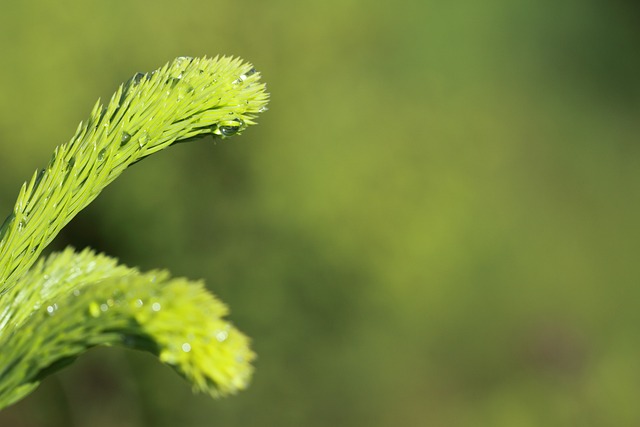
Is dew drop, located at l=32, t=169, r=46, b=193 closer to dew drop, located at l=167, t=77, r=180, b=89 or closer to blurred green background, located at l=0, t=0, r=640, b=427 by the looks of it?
dew drop, located at l=167, t=77, r=180, b=89

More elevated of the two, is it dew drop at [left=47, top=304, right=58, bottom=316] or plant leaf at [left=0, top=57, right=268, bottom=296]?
plant leaf at [left=0, top=57, right=268, bottom=296]

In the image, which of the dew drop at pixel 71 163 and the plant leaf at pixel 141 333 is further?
the dew drop at pixel 71 163

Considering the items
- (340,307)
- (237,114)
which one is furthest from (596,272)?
(237,114)

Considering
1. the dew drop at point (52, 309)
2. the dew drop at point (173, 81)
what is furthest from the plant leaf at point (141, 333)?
the dew drop at point (173, 81)

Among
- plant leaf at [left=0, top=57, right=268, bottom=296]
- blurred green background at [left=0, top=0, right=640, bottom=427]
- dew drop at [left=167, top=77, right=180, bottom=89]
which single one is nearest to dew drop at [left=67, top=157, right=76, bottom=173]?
plant leaf at [left=0, top=57, right=268, bottom=296]

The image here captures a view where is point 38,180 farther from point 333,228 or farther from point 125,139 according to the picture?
point 333,228

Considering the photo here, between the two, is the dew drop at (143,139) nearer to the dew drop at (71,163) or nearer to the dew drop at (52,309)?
the dew drop at (71,163)

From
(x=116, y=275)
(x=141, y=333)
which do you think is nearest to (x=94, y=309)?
(x=141, y=333)
